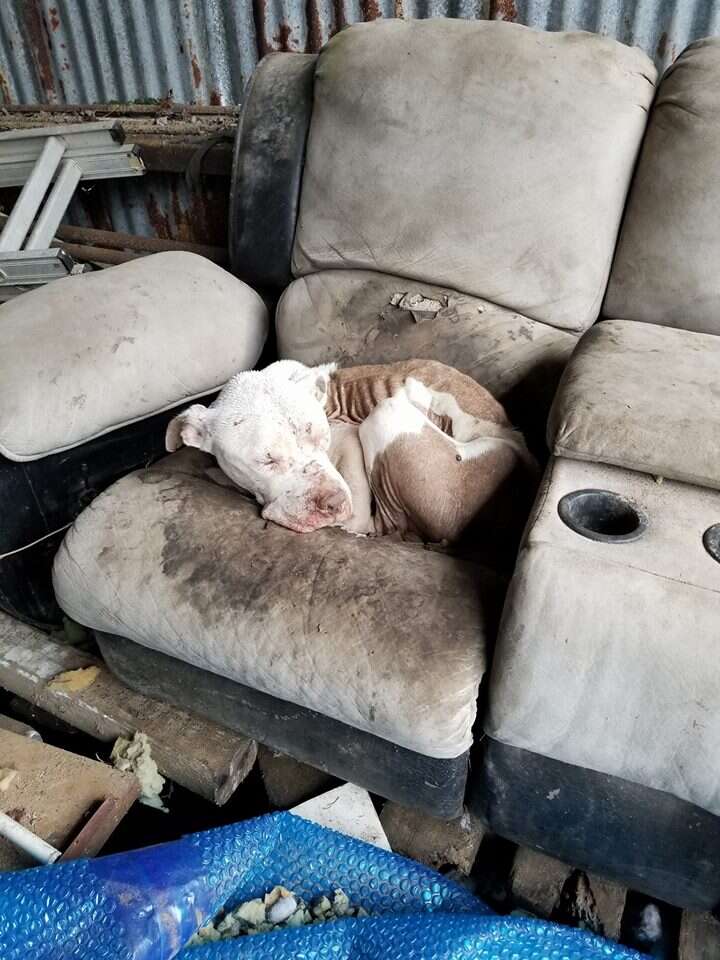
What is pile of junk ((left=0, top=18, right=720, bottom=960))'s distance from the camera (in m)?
1.22

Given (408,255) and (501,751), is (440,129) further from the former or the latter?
(501,751)

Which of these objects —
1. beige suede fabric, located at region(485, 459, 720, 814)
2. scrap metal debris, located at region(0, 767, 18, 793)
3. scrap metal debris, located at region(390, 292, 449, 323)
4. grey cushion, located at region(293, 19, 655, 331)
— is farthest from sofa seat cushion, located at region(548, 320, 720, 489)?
scrap metal debris, located at region(0, 767, 18, 793)

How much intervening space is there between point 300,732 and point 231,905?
380 mm

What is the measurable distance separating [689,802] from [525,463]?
0.84m

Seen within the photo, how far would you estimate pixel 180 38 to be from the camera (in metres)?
3.50

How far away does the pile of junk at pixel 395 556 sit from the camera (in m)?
1.22

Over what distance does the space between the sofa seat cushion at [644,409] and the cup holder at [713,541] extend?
111mm

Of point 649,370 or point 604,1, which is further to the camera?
point 604,1

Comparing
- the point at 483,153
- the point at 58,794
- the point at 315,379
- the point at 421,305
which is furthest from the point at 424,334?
the point at 58,794

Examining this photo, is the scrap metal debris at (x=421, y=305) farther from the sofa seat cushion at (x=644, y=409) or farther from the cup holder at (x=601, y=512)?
the cup holder at (x=601, y=512)

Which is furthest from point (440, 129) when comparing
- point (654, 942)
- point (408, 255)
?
point (654, 942)

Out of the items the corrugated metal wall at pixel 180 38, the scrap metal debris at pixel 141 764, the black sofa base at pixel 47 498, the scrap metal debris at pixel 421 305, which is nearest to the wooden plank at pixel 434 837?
the scrap metal debris at pixel 141 764

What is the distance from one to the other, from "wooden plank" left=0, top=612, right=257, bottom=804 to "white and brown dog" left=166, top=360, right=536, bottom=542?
1.95 feet

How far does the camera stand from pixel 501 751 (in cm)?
137
